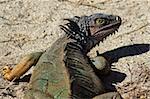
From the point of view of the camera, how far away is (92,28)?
7.38 metres

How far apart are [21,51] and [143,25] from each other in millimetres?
1782

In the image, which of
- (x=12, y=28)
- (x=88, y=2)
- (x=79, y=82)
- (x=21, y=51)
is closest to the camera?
(x=79, y=82)

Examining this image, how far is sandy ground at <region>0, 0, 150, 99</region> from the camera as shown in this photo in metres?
7.01

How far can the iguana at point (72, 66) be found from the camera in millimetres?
6086

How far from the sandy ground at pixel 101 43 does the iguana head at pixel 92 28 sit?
320mm

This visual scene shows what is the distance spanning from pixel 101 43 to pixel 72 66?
1.35 metres

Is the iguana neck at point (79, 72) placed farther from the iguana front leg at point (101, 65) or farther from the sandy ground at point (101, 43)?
the sandy ground at point (101, 43)

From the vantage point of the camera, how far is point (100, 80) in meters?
6.86

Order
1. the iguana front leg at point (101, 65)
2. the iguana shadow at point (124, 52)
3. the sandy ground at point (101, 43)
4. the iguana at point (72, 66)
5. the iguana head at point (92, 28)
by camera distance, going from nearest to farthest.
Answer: the iguana at point (72, 66), the sandy ground at point (101, 43), the iguana front leg at point (101, 65), the iguana head at point (92, 28), the iguana shadow at point (124, 52)

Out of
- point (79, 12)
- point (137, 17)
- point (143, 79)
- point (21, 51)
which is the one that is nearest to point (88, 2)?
point (79, 12)

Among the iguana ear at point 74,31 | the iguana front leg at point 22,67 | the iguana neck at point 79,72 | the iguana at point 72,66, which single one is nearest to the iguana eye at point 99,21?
the iguana at point 72,66

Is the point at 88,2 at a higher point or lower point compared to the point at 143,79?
higher

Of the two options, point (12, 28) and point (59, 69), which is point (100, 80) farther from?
point (12, 28)

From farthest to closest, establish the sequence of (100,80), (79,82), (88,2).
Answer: (88,2)
(100,80)
(79,82)
